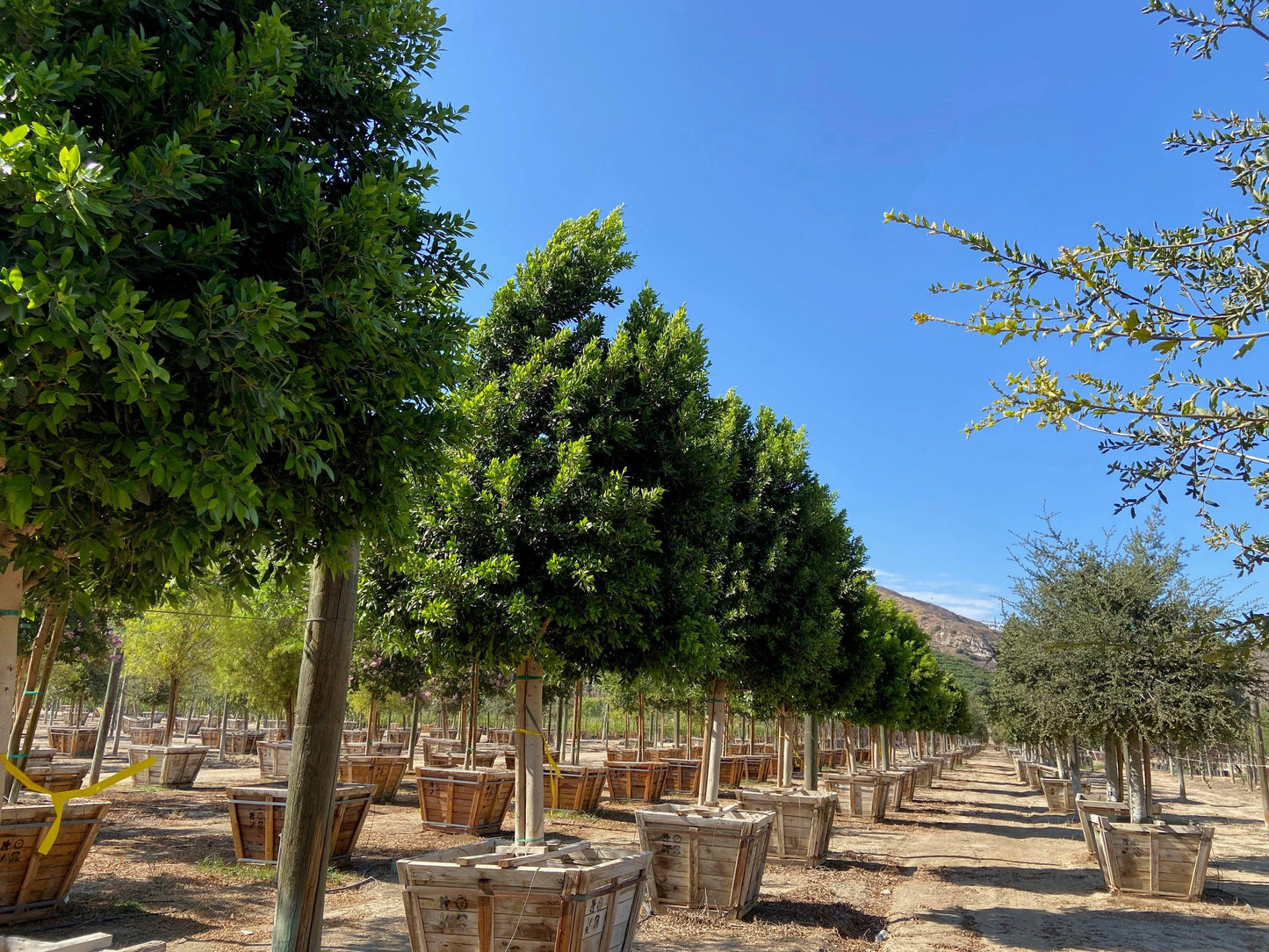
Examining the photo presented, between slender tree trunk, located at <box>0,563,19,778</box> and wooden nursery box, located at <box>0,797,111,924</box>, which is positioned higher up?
slender tree trunk, located at <box>0,563,19,778</box>

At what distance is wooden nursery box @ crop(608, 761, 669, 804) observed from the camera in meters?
22.5

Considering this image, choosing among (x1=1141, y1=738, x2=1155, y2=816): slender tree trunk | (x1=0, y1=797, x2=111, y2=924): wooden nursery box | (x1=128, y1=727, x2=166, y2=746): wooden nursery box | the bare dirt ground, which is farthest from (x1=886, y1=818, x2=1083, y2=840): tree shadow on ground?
(x1=128, y1=727, x2=166, y2=746): wooden nursery box

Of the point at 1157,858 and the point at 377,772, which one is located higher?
the point at 1157,858

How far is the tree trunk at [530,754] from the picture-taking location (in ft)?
28.9

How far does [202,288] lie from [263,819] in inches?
413

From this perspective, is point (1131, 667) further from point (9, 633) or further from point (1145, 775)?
point (9, 633)

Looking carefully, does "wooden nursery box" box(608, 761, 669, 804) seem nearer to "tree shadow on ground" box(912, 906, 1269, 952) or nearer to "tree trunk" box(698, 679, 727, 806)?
"tree trunk" box(698, 679, 727, 806)

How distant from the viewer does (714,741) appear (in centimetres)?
1523

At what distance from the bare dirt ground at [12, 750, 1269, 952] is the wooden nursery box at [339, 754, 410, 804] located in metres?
0.48

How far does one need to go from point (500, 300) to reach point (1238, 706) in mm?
14015

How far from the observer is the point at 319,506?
4.27 meters

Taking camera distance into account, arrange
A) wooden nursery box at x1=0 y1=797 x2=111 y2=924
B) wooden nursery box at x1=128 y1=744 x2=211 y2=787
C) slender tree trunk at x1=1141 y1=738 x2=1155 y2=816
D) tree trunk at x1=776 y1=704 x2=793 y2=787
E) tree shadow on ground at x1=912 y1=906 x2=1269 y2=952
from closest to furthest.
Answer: wooden nursery box at x1=0 y1=797 x2=111 y2=924
tree shadow on ground at x1=912 y1=906 x2=1269 y2=952
slender tree trunk at x1=1141 y1=738 x2=1155 y2=816
wooden nursery box at x1=128 y1=744 x2=211 y2=787
tree trunk at x1=776 y1=704 x2=793 y2=787

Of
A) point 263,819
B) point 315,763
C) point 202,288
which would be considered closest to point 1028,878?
point 263,819

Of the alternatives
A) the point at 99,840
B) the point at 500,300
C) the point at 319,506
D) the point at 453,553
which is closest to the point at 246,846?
the point at 99,840
